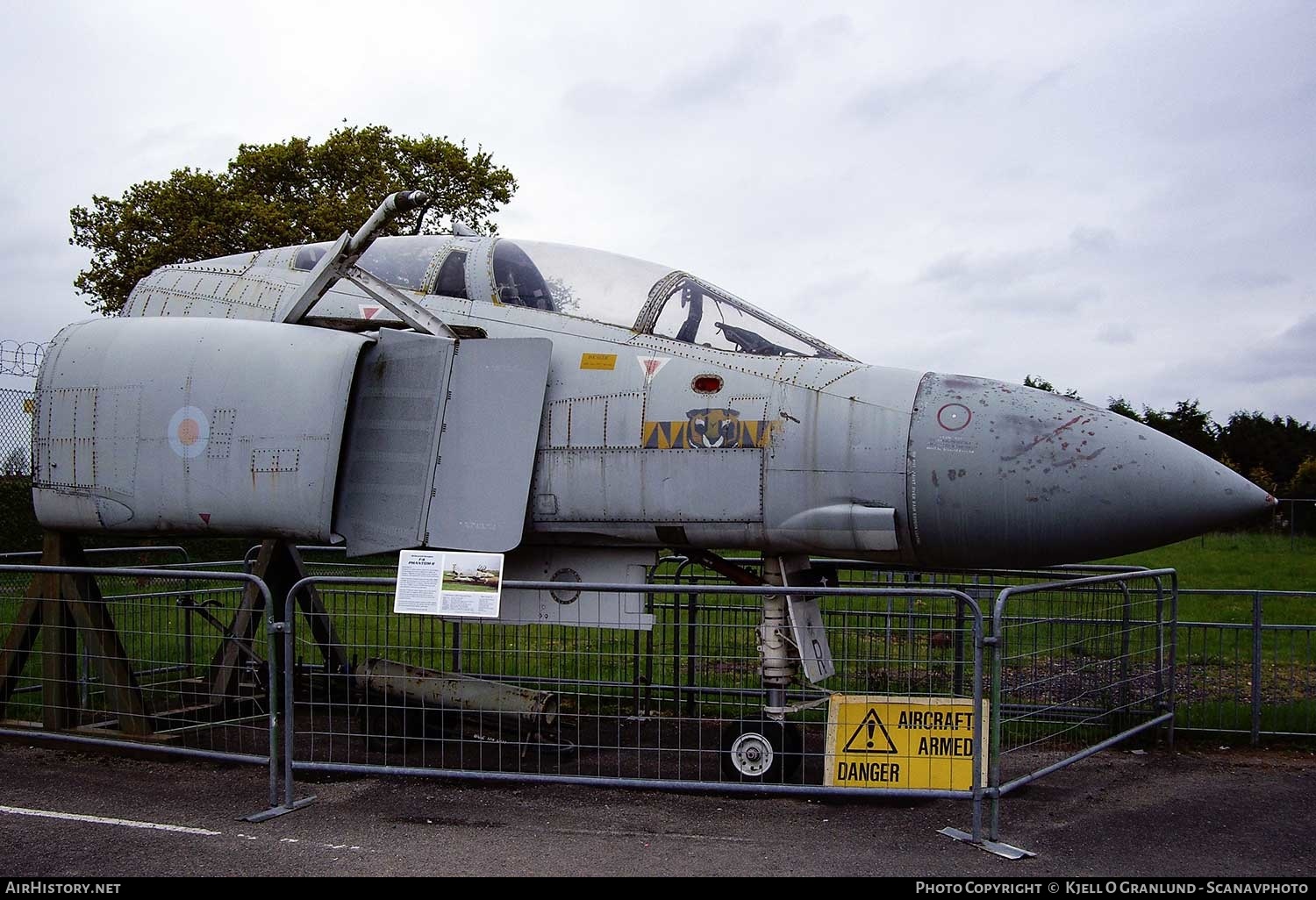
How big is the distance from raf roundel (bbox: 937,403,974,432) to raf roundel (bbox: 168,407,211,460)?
4.27m

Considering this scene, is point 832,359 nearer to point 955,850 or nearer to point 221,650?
point 955,850

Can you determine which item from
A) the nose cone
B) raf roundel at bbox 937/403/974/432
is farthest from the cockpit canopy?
the nose cone

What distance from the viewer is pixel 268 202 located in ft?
83.4

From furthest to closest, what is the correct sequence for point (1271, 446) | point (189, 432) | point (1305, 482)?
point (1271, 446) < point (1305, 482) < point (189, 432)

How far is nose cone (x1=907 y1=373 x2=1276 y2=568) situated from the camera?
5.31m

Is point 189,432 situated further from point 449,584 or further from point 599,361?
point 599,361

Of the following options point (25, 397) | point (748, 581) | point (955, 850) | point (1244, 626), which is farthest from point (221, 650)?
point (25, 397)

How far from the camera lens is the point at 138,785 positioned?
20.1ft

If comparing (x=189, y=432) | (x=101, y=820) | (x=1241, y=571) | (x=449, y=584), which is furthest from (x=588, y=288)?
(x=1241, y=571)

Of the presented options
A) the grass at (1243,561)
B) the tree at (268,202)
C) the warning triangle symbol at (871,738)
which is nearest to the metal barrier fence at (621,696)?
the warning triangle symbol at (871,738)

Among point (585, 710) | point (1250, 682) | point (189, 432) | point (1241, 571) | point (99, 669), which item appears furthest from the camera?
point (1241, 571)

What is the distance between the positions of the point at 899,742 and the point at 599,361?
2.65 metres

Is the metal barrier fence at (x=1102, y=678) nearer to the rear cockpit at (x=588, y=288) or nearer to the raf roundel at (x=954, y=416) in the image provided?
the raf roundel at (x=954, y=416)

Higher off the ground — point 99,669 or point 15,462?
point 15,462
